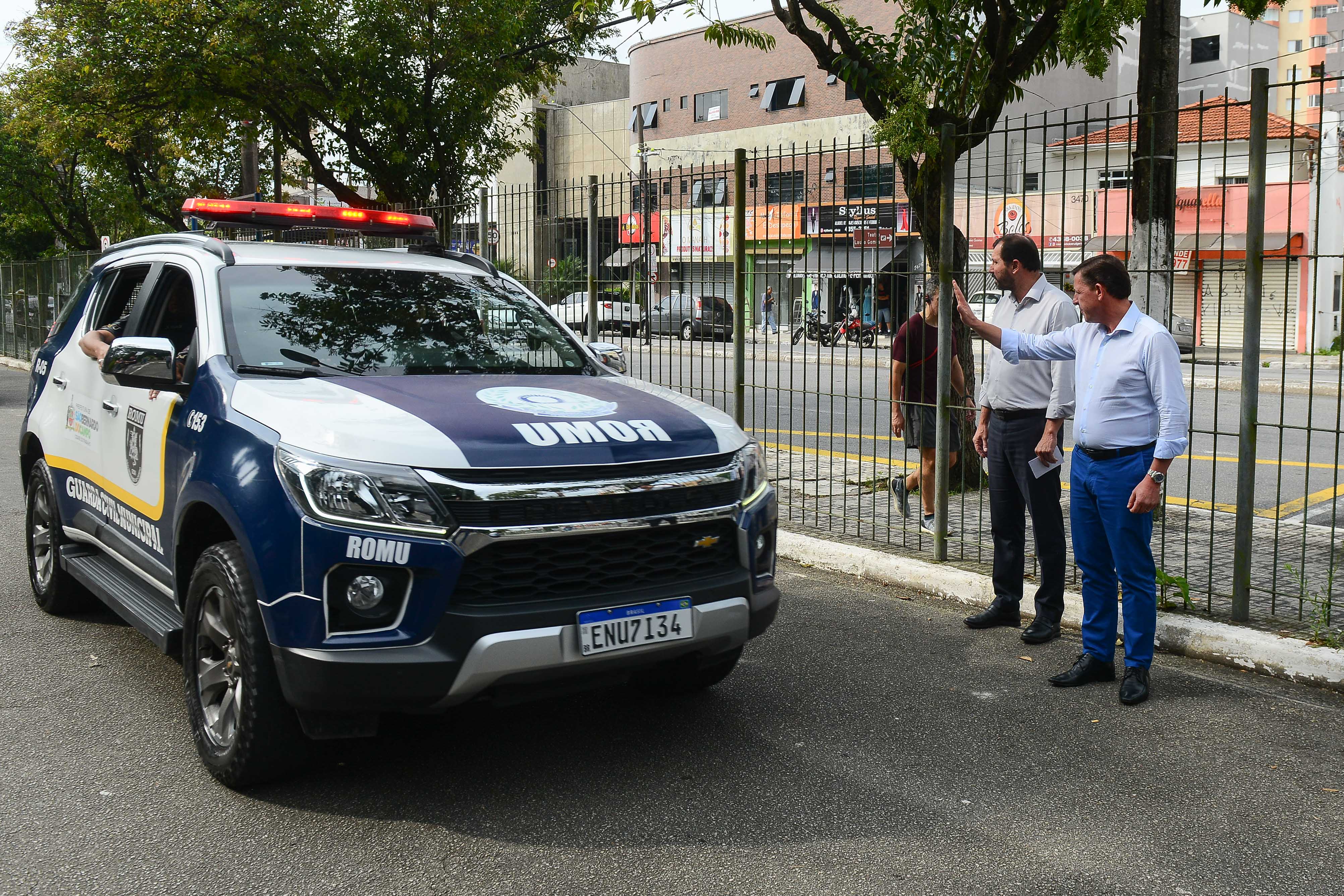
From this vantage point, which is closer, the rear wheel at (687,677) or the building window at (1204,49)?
the rear wheel at (687,677)

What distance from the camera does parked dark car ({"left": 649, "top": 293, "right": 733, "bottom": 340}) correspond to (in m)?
8.38

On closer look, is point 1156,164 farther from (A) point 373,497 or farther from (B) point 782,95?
(B) point 782,95

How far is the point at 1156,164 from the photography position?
7.06 metres

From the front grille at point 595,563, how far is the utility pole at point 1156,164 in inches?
119

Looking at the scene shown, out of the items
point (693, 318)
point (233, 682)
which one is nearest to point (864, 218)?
point (693, 318)

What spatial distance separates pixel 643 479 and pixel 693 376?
502cm

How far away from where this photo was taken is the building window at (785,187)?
7.63 m

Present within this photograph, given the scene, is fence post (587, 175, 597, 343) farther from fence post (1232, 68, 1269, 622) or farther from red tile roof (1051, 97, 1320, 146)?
fence post (1232, 68, 1269, 622)

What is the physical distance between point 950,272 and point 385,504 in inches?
166

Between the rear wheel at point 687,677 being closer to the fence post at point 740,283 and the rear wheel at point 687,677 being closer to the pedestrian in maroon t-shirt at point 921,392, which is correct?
the pedestrian in maroon t-shirt at point 921,392

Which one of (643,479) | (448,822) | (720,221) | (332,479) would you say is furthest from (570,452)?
(720,221)

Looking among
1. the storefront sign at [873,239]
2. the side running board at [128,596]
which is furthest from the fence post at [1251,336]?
the side running board at [128,596]

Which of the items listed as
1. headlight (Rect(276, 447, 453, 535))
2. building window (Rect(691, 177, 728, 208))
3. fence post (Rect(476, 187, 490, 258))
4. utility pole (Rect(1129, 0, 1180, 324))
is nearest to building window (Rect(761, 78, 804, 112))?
fence post (Rect(476, 187, 490, 258))

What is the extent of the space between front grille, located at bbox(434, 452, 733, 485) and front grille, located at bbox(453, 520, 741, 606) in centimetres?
18
